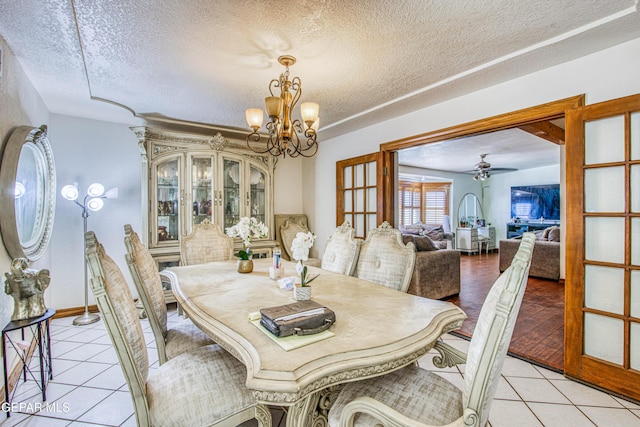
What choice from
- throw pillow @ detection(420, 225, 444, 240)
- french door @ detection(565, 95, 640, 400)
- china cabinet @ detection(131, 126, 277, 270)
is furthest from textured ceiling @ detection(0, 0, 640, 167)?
throw pillow @ detection(420, 225, 444, 240)

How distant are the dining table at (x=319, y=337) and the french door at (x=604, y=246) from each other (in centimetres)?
132

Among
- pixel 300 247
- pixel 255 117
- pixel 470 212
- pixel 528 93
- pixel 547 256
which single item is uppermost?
pixel 528 93

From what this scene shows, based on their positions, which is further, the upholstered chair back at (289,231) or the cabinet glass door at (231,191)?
the upholstered chair back at (289,231)

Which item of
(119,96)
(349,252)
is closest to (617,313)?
(349,252)

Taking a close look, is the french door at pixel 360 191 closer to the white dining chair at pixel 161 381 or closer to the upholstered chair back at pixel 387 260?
the upholstered chair back at pixel 387 260

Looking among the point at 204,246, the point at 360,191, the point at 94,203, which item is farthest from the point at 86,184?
the point at 360,191

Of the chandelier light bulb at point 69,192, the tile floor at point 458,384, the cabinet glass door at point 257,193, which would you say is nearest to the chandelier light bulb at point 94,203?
the chandelier light bulb at point 69,192

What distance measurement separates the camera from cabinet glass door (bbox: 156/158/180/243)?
3.64 m

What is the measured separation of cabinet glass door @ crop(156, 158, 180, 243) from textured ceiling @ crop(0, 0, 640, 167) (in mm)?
1017

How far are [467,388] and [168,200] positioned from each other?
3.77 m

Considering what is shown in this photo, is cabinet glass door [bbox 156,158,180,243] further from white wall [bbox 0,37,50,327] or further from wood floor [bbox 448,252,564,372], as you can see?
wood floor [bbox 448,252,564,372]

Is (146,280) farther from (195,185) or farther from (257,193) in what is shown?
(257,193)

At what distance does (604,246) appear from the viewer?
1.98 meters

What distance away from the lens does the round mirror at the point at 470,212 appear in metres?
8.60
